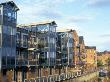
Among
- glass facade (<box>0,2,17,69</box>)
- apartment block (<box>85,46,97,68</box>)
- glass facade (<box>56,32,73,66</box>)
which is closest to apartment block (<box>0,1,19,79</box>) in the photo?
glass facade (<box>0,2,17,69</box>)

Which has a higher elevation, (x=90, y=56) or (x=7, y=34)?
(x=7, y=34)

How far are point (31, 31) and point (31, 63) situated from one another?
7789 millimetres

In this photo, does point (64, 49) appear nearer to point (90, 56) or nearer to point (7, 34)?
point (7, 34)

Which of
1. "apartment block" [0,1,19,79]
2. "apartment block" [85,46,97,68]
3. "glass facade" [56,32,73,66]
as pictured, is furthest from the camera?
"apartment block" [85,46,97,68]

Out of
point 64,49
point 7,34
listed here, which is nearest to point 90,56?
point 64,49

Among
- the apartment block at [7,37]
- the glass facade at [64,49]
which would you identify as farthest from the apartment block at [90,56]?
the apartment block at [7,37]

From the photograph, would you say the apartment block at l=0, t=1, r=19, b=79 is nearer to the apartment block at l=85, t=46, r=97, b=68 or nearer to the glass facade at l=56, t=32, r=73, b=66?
the glass facade at l=56, t=32, r=73, b=66

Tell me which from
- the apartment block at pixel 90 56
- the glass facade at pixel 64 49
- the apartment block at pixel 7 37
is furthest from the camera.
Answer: the apartment block at pixel 90 56

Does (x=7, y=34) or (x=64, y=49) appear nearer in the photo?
(x=7, y=34)

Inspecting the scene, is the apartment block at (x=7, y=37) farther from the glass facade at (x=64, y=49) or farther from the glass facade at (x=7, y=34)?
the glass facade at (x=64, y=49)

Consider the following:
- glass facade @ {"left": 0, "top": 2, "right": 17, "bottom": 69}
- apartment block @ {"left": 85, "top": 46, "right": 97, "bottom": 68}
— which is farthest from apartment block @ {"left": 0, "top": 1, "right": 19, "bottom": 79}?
apartment block @ {"left": 85, "top": 46, "right": 97, "bottom": 68}

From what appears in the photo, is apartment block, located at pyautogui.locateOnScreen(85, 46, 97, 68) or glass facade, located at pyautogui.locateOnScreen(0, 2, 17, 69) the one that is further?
apartment block, located at pyautogui.locateOnScreen(85, 46, 97, 68)

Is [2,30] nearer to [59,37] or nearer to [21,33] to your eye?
[21,33]

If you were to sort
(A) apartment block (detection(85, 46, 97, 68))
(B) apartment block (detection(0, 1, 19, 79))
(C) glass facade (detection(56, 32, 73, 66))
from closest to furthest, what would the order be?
1. (B) apartment block (detection(0, 1, 19, 79))
2. (C) glass facade (detection(56, 32, 73, 66))
3. (A) apartment block (detection(85, 46, 97, 68))
